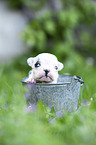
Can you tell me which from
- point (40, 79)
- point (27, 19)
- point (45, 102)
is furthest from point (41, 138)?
point (27, 19)

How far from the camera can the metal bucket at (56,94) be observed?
1647 mm

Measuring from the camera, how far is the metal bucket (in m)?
1.65

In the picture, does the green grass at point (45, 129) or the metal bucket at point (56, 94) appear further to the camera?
the metal bucket at point (56, 94)

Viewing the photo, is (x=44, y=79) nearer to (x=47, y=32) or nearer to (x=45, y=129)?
(x=45, y=129)

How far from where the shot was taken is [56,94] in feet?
5.46

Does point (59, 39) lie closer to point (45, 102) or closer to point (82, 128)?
point (45, 102)

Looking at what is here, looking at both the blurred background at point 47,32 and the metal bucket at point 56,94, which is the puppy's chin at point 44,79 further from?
the blurred background at point 47,32

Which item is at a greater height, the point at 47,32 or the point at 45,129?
the point at 47,32

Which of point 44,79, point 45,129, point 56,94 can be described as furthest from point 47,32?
point 45,129

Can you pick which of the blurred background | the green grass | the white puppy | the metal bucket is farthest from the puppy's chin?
the blurred background

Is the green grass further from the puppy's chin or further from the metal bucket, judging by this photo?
the puppy's chin

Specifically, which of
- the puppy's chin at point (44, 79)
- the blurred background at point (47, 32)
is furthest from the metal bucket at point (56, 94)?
the blurred background at point (47, 32)

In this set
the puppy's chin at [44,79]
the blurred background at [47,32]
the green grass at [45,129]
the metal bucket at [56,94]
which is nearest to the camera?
the green grass at [45,129]

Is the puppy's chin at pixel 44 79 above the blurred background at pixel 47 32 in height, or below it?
below
